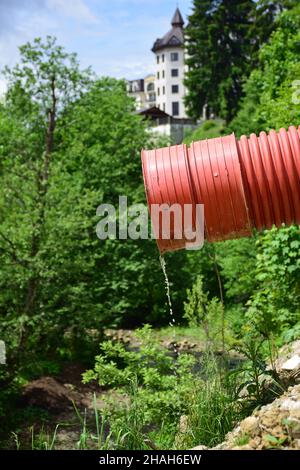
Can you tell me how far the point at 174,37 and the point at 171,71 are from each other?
14.2ft

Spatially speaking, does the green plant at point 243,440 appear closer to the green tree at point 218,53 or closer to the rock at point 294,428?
the rock at point 294,428

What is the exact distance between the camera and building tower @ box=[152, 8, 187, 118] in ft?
246

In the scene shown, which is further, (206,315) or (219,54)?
(219,54)

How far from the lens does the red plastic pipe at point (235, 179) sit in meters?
4.98

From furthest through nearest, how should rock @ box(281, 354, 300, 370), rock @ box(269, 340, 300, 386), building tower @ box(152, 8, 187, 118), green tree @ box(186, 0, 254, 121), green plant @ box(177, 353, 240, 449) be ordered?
building tower @ box(152, 8, 187, 118) → green tree @ box(186, 0, 254, 121) → rock @ box(281, 354, 300, 370) → rock @ box(269, 340, 300, 386) → green plant @ box(177, 353, 240, 449)

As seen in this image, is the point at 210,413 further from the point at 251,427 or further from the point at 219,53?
the point at 219,53

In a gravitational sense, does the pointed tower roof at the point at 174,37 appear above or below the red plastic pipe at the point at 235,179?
above

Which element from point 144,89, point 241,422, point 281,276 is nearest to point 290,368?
point 241,422

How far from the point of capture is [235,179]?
4977mm

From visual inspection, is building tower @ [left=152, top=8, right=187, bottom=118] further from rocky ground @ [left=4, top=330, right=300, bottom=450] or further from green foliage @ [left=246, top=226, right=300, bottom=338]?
green foliage @ [left=246, top=226, right=300, bottom=338]

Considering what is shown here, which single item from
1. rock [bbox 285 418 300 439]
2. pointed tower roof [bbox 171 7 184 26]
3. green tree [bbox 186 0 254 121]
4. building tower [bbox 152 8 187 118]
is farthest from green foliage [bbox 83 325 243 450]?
A: pointed tower roof [bbox 171 7 184 26]

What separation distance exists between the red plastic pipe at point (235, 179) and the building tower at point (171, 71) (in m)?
69.9

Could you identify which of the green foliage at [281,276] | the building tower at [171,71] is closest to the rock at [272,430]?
the green foliage at [281,276]
